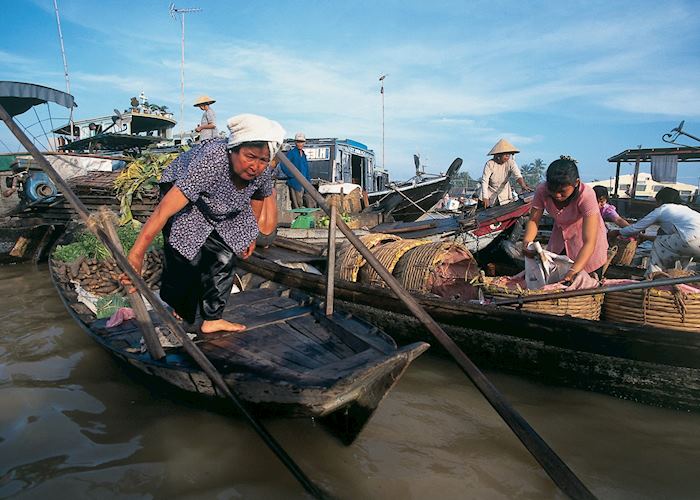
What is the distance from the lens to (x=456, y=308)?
3.56 meters

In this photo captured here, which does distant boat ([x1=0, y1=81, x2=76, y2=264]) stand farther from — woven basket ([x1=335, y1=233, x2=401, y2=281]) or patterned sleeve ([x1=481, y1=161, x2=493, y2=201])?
patterned sleeve ([x1=481, y1=161, x2=493, y2=201])

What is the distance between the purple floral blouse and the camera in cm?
250

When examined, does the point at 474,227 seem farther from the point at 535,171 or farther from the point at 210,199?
the point at 535,171

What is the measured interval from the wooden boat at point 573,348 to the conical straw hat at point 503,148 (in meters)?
4.15

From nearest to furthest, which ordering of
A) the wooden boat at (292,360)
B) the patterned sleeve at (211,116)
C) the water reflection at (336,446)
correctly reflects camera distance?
the wooden boat at (292,360) → the water reflection at (336,446) → the patterned sleeve at (211,116)

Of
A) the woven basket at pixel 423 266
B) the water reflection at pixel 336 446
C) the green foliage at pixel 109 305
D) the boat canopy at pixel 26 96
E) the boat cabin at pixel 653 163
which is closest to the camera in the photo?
the water reflection at pixel 336 446

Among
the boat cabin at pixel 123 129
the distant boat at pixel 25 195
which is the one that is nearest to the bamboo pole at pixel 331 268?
the distant boat at pixel 25 195

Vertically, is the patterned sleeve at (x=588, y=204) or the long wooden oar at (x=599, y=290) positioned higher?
the patterned sleeve at (x=588, y=204)

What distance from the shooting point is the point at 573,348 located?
3197 mm

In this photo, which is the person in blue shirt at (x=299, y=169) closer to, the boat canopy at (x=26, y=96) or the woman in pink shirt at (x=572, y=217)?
the woman in pink shirt at (x=572, y=217)

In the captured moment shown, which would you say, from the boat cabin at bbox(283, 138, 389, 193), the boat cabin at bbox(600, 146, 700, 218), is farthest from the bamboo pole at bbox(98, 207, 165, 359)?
the boat cabin at bbox(600, 146, 700, 218)

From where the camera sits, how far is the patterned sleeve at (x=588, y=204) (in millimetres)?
3557

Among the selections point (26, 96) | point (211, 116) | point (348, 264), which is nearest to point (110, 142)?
point (26, 96)

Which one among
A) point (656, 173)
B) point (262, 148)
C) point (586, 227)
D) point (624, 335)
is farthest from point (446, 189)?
point (262, 148)
